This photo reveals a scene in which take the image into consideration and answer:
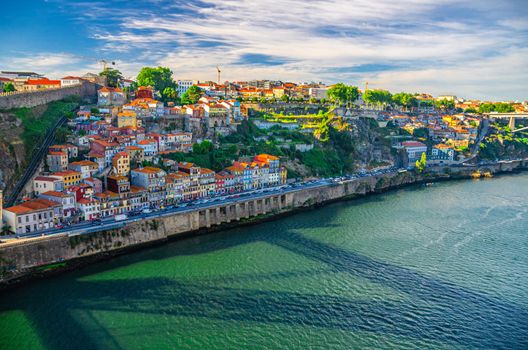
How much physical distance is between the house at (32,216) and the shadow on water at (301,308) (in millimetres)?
5236

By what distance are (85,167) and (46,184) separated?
3537mm

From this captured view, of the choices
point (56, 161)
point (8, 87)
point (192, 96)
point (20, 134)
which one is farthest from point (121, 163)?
point (192, 96)

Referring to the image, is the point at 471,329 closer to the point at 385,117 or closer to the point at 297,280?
the point at 297,280

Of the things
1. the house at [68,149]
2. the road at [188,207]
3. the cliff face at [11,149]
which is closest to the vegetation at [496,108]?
the road at [188,207]

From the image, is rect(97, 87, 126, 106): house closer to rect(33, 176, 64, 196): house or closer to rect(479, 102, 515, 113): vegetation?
Answer: rect(33, 176, 64, 196): house

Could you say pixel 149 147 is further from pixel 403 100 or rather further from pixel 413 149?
pixel 403 100

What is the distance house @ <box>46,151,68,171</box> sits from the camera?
32625 mm

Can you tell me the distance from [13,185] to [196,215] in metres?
13.6

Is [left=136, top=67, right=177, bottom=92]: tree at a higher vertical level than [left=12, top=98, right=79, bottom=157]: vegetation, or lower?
higher

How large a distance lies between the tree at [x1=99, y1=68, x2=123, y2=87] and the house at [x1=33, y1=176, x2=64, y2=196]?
2815 centimetres

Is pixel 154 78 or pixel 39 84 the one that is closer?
pixel 39 84

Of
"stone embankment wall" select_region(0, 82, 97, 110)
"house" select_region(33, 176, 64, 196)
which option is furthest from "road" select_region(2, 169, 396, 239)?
"stone embankment wall" select_region(0, 82, 97, 110)

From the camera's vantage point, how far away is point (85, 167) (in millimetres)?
32812

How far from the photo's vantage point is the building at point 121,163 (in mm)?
34625
